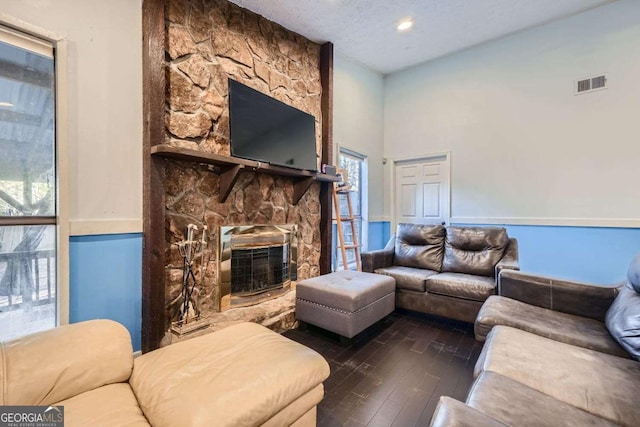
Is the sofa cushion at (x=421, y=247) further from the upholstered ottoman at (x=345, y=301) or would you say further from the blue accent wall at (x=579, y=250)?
the blue accent wall at (x=579, y=250)

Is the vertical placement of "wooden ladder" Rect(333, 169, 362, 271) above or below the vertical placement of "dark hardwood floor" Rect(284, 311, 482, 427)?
above

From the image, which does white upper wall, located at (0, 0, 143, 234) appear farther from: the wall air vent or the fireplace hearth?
the wall air vent

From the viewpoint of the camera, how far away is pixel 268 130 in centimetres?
268

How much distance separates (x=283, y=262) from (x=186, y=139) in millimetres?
1535

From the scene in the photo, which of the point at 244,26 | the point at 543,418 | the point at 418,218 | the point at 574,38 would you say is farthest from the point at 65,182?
the point at 574,38

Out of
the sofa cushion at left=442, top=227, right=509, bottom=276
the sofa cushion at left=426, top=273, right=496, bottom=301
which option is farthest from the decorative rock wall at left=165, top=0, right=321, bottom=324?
the sofa cushion at left=442, top=227, right=509, bottom=276

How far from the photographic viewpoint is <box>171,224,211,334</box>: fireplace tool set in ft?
6.82

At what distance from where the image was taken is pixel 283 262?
2.97 metres

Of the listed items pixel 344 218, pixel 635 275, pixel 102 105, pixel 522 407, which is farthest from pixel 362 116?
pixel 522 407

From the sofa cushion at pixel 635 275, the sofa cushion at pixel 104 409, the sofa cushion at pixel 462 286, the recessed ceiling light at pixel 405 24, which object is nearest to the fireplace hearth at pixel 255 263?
Answer: the sofa cushion at pixel 104 409

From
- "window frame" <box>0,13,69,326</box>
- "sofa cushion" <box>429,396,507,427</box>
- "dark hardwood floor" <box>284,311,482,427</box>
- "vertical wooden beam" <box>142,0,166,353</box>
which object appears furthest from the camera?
"vertical wooden beam" <box>142,0,166,353</box>

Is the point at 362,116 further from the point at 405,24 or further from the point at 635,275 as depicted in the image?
the point at 635,275

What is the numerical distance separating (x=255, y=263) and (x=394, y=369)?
1515mm

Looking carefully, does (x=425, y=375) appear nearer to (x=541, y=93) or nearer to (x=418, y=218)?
(x=418, y=218)
